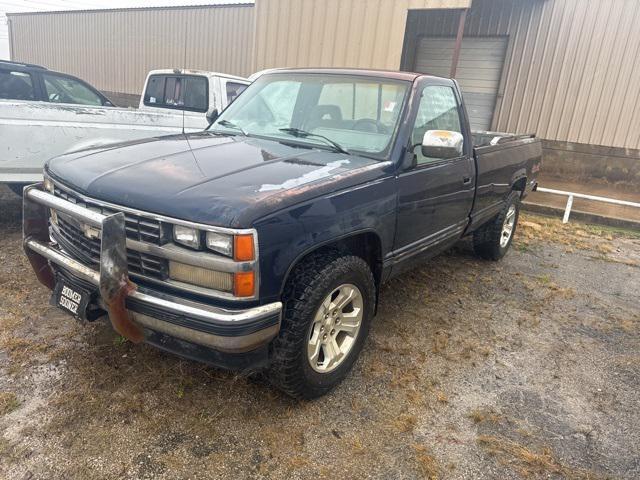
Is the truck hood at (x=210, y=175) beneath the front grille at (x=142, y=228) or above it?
above

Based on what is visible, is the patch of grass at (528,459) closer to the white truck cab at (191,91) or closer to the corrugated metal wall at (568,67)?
the white truck cab at (191,91)

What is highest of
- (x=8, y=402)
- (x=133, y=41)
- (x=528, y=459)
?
(x=133, y=41)

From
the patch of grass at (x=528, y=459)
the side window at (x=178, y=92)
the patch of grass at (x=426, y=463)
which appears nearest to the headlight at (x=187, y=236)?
the patch of grass at (x=426, y=463)

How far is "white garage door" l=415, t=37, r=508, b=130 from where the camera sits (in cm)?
996

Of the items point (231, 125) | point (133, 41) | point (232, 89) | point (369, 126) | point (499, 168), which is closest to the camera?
point (369, 126)

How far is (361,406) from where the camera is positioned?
9.20ft

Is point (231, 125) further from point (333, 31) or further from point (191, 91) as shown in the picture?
point (333, 31)

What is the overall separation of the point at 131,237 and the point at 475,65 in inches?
381

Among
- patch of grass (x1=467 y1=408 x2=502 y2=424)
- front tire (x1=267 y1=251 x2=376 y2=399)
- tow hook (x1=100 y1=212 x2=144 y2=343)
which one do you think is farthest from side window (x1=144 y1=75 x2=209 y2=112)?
patch of grass (x1=467 y1=408 x2=502 y2=424)

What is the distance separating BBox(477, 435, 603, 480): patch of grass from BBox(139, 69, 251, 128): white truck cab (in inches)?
206

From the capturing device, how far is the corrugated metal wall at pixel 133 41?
13422 millimetres

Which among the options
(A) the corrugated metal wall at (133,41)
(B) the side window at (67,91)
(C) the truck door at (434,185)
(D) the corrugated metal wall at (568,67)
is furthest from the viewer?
(A) the corrugated metal wall at (133,41)

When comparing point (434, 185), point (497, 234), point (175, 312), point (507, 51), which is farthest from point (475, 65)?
point (175, 312)

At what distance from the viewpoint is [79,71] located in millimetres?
17594
